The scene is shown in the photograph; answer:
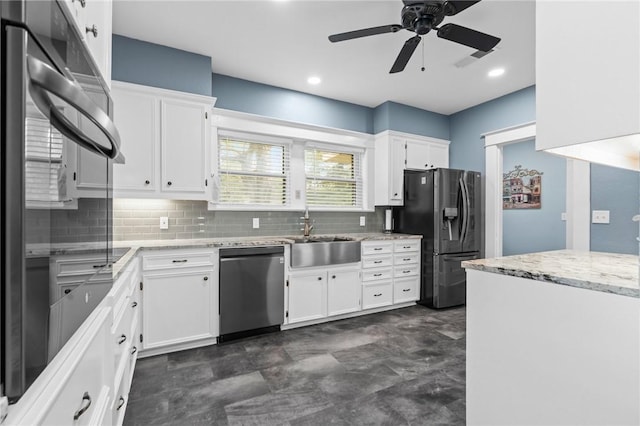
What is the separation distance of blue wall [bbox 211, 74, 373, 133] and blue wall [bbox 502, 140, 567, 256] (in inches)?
119

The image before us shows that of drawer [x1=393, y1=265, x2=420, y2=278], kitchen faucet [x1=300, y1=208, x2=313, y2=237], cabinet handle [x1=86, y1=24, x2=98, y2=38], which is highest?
cabinet handle [x1=86, y1=24, x2=98, y2=38]

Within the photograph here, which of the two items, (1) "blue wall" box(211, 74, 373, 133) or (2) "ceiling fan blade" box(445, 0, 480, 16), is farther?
(1) "blue wall" box(211, 74, 373, 133)

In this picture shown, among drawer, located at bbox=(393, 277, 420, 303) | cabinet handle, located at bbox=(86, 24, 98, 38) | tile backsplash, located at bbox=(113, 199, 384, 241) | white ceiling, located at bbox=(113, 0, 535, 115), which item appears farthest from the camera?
drawer, located at bbox=(393, 277, 420, 303)

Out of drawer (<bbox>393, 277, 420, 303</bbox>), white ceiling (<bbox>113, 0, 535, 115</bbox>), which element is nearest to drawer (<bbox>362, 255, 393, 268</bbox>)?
drawer (<bbox>393, 277, 420, 303</bbox>)

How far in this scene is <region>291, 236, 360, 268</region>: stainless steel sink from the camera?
10.7 ft

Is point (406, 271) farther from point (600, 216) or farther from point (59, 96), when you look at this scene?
point (59, 96)

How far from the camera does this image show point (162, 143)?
2873 millimetres

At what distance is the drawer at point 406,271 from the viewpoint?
13.2 ft

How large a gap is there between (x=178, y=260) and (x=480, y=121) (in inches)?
174

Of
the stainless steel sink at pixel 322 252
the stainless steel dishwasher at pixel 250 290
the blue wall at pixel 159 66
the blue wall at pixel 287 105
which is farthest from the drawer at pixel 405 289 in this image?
the blue wall at pixel 159 66

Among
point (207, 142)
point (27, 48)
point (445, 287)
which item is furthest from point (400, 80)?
point (27, 48)

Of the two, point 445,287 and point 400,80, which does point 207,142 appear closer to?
point 400,80

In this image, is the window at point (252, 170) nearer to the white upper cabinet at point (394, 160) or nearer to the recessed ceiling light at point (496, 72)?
the white upper cabinet at point (394, 160)

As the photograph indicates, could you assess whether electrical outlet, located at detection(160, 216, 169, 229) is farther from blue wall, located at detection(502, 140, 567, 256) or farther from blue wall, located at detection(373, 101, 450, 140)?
blue wall, located at detection(502, 140, 567, 256)
